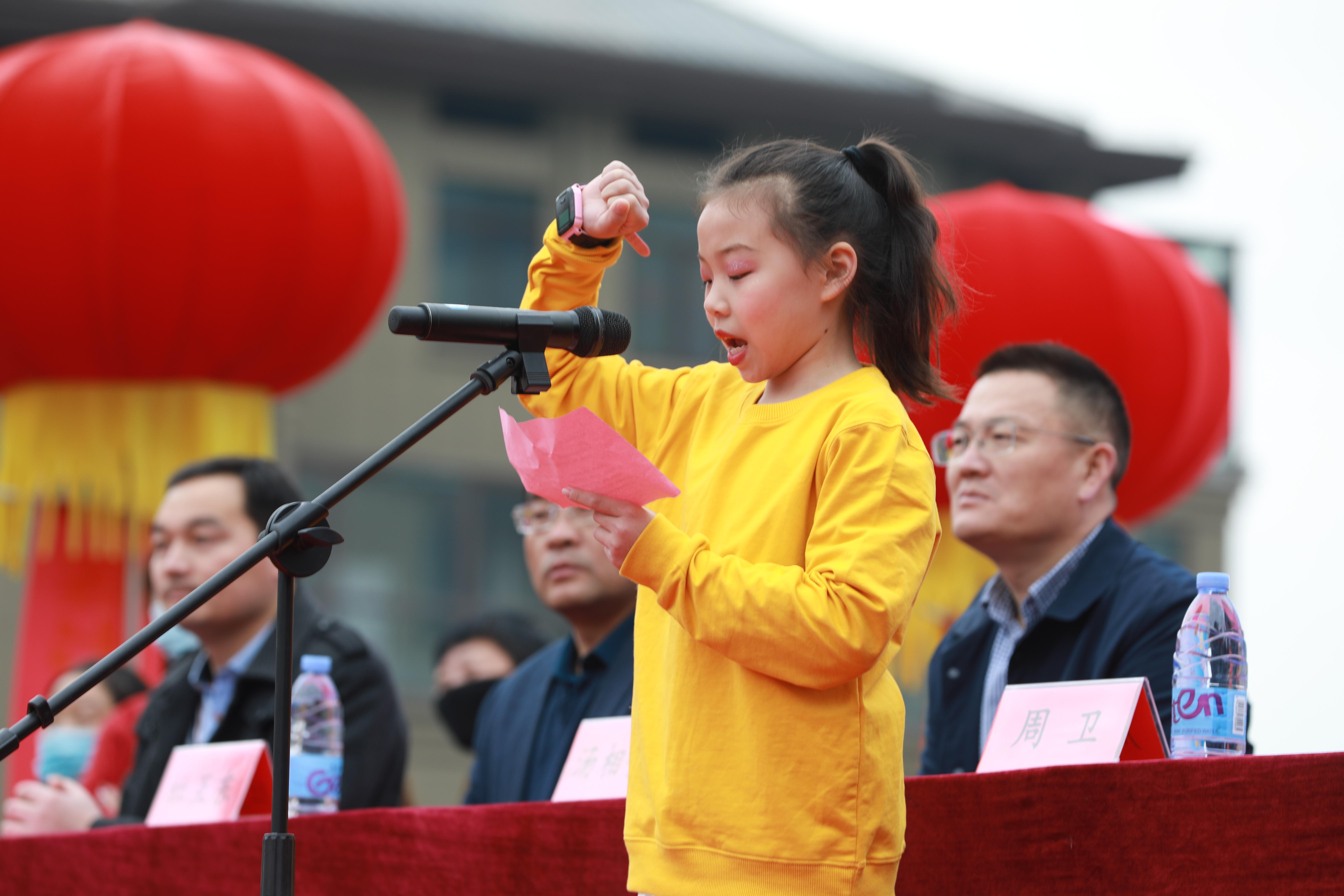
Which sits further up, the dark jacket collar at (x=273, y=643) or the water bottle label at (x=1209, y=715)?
the dark jacket collar at (x=273, y=643)

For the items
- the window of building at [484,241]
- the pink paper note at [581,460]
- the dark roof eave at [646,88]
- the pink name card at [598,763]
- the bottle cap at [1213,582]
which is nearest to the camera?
the pink paper note at [581,460]

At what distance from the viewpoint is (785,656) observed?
142 centimetres

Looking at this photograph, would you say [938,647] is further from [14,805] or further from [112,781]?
[112,781]

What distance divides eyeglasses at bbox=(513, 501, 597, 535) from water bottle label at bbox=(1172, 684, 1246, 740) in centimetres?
145

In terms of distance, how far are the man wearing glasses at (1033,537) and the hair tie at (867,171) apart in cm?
109

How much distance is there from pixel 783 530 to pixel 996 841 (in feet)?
1.50

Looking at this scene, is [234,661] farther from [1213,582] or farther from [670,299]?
[670,299]

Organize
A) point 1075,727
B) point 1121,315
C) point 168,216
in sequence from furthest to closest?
point 1121,315, point 168,216, point 1075,727

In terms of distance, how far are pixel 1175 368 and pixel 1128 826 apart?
4.03 metres

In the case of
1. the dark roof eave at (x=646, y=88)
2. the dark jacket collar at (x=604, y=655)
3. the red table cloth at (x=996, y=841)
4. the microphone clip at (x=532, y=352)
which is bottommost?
the red table cloth at (x=996, y=841)

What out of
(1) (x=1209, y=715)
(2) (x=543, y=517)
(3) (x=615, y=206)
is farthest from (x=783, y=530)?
(2) (x=543, y=517)

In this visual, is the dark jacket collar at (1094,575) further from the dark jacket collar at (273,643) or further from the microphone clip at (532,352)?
the dark jacket collar at (273,643)

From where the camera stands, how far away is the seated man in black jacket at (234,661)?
3006 millimetres

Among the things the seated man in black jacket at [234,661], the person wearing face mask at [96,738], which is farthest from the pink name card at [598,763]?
the person wearing face mask at [96,738]
